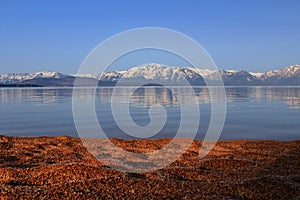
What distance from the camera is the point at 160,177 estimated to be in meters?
8.97

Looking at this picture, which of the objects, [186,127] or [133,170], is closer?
[133,170]

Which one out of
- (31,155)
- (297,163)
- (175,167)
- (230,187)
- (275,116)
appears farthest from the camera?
(275,116)

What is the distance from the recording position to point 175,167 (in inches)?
405

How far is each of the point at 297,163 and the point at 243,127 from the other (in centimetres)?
1088

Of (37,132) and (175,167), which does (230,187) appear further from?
(37,132)

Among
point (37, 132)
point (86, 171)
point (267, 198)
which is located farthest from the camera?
point (37, 132)

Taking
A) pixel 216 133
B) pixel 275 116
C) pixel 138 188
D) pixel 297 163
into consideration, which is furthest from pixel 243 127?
pixel 138 188

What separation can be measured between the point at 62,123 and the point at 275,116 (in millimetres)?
15937

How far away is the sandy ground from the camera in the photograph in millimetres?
7551

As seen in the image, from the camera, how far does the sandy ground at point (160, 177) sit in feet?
24.8

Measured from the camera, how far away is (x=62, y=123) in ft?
78.8

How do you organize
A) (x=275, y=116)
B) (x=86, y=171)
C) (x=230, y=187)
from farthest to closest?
(x=275, y=116) → (x=86, y=171) → (x=230, y=187)

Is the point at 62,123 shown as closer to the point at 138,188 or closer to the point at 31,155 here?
the point at 31,155

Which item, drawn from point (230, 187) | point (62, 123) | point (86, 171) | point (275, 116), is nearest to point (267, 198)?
point (230, 187)
